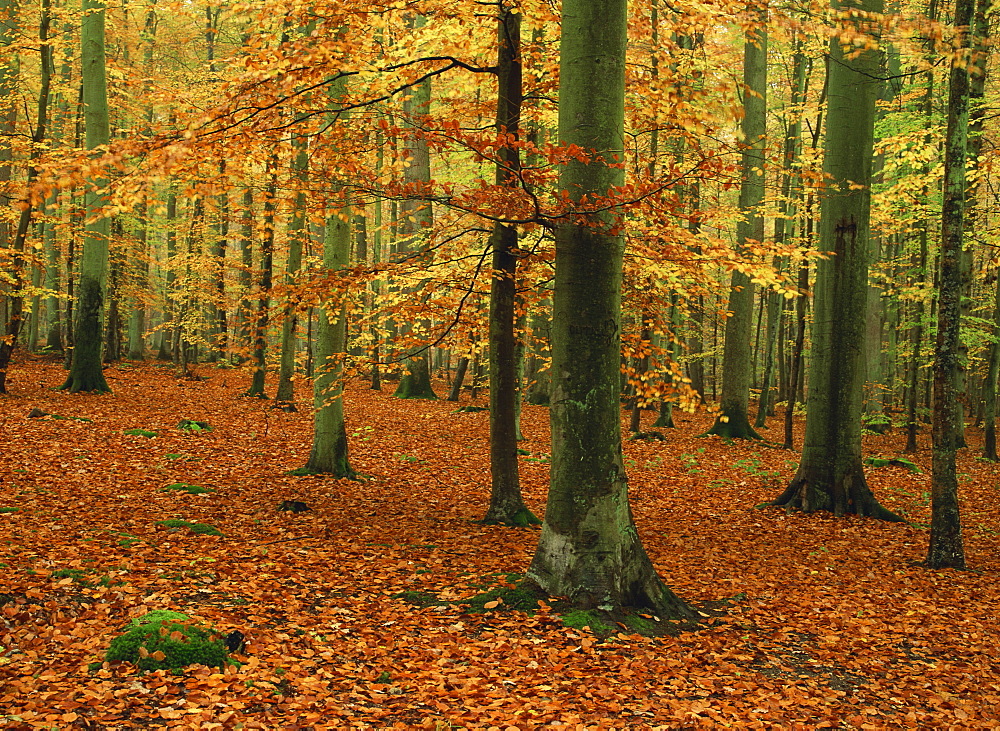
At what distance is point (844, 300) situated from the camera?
970 centimetres

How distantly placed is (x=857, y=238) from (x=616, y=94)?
6.03 m

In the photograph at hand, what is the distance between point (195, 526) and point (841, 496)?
881 cm

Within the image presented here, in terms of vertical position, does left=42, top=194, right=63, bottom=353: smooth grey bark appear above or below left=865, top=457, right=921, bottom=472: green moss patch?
above

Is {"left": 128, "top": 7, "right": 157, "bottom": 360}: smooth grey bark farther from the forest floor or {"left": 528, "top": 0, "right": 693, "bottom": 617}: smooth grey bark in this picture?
{"left": 528, "top": 0, "right": 693, "bottom": 617}: smooth grey bark

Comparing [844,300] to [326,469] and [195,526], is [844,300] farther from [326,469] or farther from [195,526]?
[195,526]

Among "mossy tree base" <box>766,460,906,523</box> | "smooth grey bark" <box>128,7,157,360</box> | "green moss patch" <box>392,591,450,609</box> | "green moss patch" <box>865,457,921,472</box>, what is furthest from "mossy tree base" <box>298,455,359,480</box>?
"smooth grey bark" <box>128,7,157,360</box>

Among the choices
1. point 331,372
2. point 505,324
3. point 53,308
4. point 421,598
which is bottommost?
point 421,598

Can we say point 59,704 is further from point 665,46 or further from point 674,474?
point 674,474

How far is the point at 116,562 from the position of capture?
5.75 metres

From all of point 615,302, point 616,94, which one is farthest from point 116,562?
point 616,94

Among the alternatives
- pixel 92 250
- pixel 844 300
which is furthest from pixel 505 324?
pixel 92 250

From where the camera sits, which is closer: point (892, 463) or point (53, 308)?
point (892, 463)

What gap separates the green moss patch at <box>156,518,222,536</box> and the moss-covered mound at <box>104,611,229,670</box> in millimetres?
2723

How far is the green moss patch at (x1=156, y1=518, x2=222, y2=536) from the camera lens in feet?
23.3
